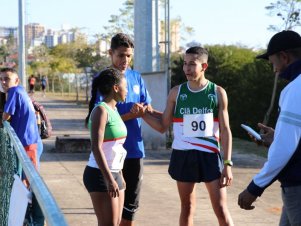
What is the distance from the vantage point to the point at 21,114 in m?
7.06

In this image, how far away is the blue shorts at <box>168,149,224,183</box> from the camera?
17.3 ft

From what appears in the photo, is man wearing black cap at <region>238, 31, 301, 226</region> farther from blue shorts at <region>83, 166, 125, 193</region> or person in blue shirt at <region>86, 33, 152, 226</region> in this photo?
person in blue shirt at <region>86, 33, 152, 226</region>

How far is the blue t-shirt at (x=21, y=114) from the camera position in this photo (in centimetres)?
701

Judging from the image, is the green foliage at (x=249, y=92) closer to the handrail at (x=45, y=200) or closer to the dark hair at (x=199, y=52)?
the dark hair at (x=199, y=52)

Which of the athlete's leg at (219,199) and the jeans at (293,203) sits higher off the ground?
the jeans at (293,203)

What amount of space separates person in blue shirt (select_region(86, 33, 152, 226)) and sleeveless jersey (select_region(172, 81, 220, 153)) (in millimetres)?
318

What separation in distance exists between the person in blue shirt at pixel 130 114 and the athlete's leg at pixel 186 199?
1.21ft

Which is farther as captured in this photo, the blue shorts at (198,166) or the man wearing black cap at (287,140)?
the blue shorts at (198,166)

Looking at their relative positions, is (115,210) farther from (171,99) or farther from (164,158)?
(164,158)

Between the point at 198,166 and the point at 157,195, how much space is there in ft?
11.6

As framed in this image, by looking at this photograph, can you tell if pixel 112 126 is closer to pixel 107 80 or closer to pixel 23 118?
pixel 107 80

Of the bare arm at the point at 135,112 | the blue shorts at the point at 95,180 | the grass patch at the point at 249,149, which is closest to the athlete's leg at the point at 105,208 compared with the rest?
the blue shorts at the point at 95,180

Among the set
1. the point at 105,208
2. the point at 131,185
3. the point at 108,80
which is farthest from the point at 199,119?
the point at 105,208

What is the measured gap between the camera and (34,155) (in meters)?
7.12
